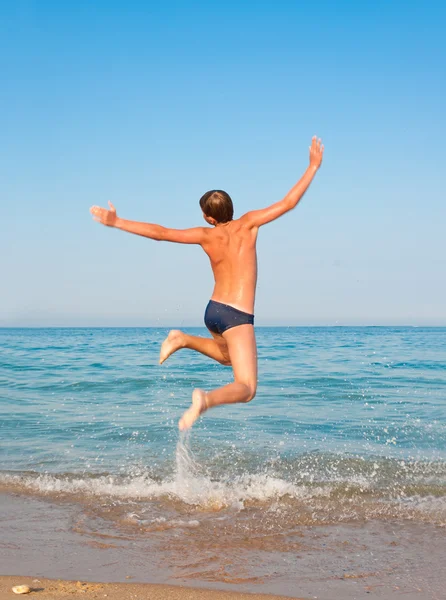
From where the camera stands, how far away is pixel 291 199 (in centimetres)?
594

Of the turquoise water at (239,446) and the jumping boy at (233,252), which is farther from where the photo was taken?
the turquoise water at (239,446)

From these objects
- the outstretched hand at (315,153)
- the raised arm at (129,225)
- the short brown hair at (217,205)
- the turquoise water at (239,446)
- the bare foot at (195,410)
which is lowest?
the turquoise water at (239,446)

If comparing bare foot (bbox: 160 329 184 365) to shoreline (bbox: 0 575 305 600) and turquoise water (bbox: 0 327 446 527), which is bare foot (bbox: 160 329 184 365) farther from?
shoreline (bbox: 0 575 305 600)

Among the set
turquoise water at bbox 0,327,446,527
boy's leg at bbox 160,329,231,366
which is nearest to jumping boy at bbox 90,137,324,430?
boy's leg at bbox 160,329,231,366

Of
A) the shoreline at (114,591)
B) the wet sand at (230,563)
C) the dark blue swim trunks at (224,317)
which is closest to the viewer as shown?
the shoreline at (114,591)

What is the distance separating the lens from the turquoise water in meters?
7.44

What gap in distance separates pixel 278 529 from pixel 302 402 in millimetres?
7797

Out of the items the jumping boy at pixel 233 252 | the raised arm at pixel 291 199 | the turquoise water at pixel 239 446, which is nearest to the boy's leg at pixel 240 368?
the jumping boy at pixel 233 252

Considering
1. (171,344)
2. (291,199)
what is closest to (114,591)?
(171,344)

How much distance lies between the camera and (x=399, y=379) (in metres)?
17.8

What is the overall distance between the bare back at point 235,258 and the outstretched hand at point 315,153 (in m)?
0.81

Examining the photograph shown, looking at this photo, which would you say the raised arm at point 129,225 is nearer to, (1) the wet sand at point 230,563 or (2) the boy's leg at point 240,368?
(2) the boy's leg at point 240,368

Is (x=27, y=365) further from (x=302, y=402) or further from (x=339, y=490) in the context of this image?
(x=339, y=490)

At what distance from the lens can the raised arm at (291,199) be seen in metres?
5.95
